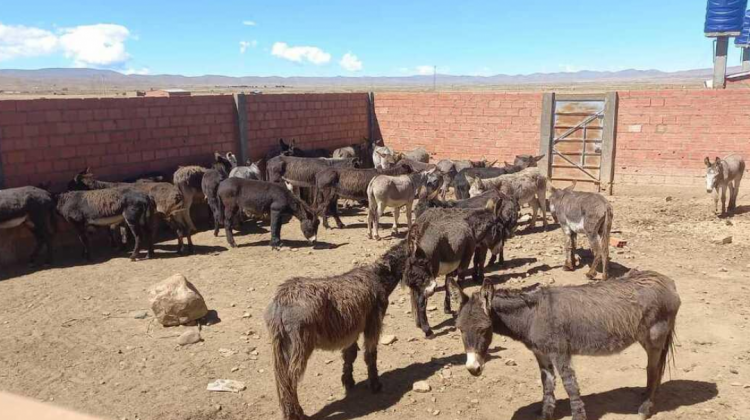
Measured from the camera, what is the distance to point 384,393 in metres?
6.03

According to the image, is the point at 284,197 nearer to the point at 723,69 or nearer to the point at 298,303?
the point at 298,303

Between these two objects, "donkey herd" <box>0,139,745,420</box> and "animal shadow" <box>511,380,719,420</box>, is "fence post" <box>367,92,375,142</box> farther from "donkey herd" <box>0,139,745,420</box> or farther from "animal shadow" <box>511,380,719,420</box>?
"animal shadow" <box>511,380,719,420</box>

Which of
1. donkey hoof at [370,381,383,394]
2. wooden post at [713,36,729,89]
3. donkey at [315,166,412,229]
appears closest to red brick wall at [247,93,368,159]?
donkey at [315,166,412,229]

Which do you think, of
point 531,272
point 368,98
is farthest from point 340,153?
point 531,272

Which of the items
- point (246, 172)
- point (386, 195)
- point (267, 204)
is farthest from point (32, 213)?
point (386, 195)

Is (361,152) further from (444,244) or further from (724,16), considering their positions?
(724,16)

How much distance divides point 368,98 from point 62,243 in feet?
41.3

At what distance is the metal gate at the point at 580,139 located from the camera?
17.2 meters

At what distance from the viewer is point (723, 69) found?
2522 cm

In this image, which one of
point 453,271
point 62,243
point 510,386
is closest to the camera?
point 510,386

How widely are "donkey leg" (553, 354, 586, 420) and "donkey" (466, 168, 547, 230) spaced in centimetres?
768

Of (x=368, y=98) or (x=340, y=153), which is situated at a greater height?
(x=368, y=98)

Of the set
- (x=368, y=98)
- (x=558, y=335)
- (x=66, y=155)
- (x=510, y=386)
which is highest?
(x=368, y=98)

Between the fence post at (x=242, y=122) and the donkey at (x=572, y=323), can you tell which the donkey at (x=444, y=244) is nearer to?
the donkey at (x=572, y=323)
